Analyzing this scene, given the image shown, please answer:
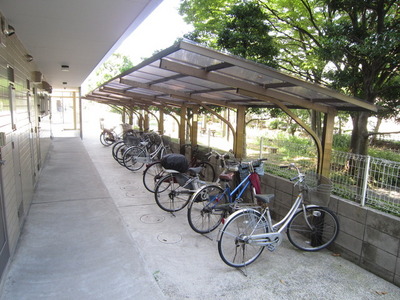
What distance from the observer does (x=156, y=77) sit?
198 inches

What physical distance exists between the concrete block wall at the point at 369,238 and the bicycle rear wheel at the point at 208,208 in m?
1.39

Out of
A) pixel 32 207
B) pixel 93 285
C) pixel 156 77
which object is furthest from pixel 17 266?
pixel 156 77

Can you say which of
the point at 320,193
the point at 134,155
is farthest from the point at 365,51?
the point at 134,155

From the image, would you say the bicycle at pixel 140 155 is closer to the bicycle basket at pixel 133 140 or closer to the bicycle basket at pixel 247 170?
the bicycle basket at pixel 133 140

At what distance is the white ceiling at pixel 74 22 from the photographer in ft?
9.34

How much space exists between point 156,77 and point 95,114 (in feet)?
107

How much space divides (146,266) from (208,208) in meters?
1.16

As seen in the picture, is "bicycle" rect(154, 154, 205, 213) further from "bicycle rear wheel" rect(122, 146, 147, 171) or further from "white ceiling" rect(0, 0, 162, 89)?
"bicycle rear wheel" rect(122, 146, 147, 171)

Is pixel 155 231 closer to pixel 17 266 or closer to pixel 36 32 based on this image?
pixel 17 266

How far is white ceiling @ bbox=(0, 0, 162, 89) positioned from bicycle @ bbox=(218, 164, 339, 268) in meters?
2.41

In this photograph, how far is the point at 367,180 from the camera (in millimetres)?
3230

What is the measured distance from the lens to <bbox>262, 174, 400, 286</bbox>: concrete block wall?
286 cm

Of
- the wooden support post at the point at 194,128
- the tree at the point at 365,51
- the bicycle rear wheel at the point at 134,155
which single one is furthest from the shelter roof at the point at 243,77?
the bicycle rear wheel at the point at 134,155

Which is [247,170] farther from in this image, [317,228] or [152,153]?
[152,153]
